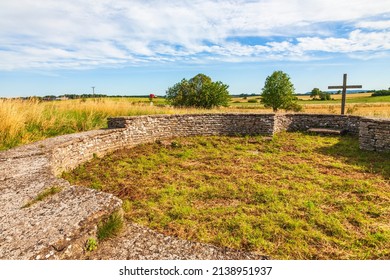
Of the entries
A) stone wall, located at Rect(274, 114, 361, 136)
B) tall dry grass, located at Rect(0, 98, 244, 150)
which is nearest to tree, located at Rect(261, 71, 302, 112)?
stone wall, located at Rect(274, 114, 361, 136)

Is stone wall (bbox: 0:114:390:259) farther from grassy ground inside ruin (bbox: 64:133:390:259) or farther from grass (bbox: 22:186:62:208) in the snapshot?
grassy ground inside ruin (bbox: 64:133:390:259)

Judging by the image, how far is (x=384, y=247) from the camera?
3.65 meters

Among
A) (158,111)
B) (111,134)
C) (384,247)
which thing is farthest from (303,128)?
(384,247)

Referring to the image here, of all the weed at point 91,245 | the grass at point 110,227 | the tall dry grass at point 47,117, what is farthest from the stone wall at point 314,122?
the weed at point 91,245

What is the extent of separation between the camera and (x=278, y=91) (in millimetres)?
32469

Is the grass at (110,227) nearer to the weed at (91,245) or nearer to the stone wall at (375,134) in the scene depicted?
the weed at (91,245)

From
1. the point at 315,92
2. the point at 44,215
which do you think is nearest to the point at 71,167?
the point at 44,215

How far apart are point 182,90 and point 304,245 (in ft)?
91.9

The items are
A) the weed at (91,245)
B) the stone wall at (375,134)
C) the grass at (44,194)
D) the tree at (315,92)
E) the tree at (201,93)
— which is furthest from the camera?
the tree at (315,92)

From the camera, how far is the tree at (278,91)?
32469mm

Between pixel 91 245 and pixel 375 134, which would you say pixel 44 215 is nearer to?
pixel 91 245

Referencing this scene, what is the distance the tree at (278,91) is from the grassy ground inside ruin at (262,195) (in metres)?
24.0

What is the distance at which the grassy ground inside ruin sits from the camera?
3.84 meters
